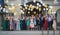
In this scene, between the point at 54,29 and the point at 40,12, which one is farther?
the point at 40,12

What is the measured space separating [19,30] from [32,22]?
1289 millimetres

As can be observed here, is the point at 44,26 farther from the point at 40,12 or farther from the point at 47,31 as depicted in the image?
the point at 40,12

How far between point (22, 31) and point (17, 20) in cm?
122

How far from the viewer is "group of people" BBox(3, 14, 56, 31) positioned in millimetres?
16266

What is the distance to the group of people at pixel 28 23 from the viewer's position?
53.4 ft

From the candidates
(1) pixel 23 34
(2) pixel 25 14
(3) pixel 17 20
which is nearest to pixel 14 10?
(2) pixel 25 14

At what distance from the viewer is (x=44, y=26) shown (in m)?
16.3

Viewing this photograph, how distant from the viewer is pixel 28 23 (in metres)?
16.3

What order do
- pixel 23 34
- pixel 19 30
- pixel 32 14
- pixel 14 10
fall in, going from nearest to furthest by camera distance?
pixel 23 34 → pixel 19 30 → pixel 32 14 → pixel 14 10

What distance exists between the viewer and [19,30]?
1608 centimetres

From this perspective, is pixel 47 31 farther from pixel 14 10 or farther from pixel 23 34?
pixel 14 10

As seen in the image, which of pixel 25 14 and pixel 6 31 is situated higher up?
pixel 25 14

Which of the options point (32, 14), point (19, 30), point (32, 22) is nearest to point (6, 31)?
point (19, 30)

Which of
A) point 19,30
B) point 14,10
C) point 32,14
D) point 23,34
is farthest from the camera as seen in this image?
point 14,10
